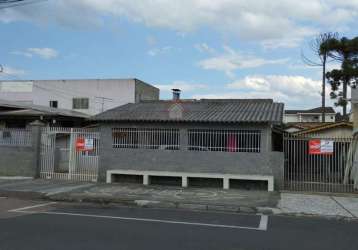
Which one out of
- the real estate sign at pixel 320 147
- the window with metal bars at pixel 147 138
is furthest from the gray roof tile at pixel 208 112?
the real estate sign at pixel 320 147

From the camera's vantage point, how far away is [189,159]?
58.1 feet

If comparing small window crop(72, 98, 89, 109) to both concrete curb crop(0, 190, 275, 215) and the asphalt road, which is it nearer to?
concrete curb crop(0, 190, 275, 215)

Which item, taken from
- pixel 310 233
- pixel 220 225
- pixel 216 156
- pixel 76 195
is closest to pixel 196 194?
pixel 216 156

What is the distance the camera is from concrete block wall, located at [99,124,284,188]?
55.6ft

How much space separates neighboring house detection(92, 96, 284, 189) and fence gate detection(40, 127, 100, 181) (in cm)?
55

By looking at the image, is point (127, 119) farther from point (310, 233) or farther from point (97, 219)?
point (310, 233)

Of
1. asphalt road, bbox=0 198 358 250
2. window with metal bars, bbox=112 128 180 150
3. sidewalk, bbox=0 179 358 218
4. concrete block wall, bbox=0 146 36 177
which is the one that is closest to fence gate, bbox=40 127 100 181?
concrete block wall, bbox=0 146 36 177

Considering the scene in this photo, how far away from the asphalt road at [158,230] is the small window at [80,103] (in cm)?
4342

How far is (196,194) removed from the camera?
15258mm

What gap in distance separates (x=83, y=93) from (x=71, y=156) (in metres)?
37.5

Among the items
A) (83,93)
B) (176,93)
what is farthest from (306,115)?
(176,93)

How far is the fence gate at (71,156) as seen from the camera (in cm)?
1888

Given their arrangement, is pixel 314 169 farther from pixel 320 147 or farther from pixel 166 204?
pixel 166 204

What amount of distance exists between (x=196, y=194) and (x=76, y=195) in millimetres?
3900
